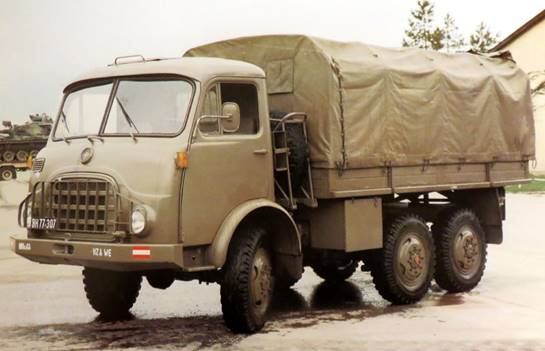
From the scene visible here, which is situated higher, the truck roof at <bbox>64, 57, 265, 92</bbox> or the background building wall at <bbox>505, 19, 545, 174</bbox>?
the background building wall at <bbox>505, 19, 545, 174</bbox>

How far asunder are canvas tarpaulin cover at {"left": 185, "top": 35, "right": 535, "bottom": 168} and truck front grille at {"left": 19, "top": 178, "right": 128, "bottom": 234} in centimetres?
253

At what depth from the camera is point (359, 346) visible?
7.62 m

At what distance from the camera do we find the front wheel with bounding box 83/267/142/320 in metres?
9.18

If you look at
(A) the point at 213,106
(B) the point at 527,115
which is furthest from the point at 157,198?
(B) the point at 527,115

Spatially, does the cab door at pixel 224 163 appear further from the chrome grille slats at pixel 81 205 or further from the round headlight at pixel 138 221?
the chrome grille slats at pixel 81 205

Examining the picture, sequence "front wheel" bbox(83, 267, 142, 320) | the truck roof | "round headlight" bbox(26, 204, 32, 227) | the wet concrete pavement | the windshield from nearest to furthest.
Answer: the wet concrete pavement < the windshield < the truck roof < "round headlight" bbox(26, 204, 32, 227) < "front wheel" bbox(83, 267, 142, 320)

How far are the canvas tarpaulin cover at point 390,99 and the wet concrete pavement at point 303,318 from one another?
1698mm

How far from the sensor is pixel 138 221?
745cm

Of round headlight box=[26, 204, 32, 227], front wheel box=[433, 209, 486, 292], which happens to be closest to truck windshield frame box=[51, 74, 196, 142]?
round headlight box=[26, 204, 32, 227]

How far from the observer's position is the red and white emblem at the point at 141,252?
732 cm

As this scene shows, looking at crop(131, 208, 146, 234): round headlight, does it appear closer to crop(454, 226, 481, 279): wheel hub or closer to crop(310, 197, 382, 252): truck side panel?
crop(310, 197, 382, 252): truck side panel

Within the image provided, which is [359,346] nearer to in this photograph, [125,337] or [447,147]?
[125,337]

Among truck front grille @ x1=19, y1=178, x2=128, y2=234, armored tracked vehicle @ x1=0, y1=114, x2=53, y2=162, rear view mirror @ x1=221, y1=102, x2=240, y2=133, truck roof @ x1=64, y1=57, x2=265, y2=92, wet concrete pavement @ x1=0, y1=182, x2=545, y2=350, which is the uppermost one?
armored tracked vehicle @ x1=0, y1=114, x2=53, y2=162

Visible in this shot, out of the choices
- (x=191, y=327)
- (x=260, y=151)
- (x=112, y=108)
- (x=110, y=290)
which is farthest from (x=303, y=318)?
(x=112, y=108)
